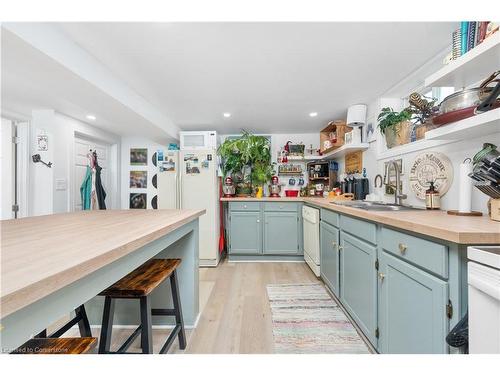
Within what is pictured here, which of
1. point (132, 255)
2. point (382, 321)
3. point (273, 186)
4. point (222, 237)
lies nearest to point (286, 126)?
point (273, 186)

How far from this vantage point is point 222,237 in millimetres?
3719

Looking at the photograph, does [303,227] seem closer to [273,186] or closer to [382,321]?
[273,186]

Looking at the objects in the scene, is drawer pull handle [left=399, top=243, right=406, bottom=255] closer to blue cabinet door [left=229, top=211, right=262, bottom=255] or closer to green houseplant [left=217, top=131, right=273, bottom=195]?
blue cabinet door [left=229, top=211, right=262, bottom=255]

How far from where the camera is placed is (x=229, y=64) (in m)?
1.94

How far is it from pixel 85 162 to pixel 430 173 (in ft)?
15.1

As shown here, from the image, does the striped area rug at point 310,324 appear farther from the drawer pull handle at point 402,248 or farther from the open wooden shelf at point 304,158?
the open wooden shelf at point 304,158

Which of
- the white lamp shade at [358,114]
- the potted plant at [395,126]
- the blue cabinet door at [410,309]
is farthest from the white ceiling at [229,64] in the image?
the blue cabinet door at [410,309]

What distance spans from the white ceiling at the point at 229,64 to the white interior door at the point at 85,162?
33.0 inches

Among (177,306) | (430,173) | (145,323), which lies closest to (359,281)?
(430,173)

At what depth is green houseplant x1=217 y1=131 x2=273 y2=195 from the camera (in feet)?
12.3

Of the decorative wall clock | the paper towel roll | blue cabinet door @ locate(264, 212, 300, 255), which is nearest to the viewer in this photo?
the paper towel roll

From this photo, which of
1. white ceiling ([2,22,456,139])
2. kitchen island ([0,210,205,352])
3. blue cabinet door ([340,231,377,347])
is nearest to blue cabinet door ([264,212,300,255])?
blue cabinet door ([340,231,377,347])

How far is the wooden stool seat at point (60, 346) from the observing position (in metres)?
0.72

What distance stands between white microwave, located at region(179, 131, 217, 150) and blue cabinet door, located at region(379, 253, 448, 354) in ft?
9.69
